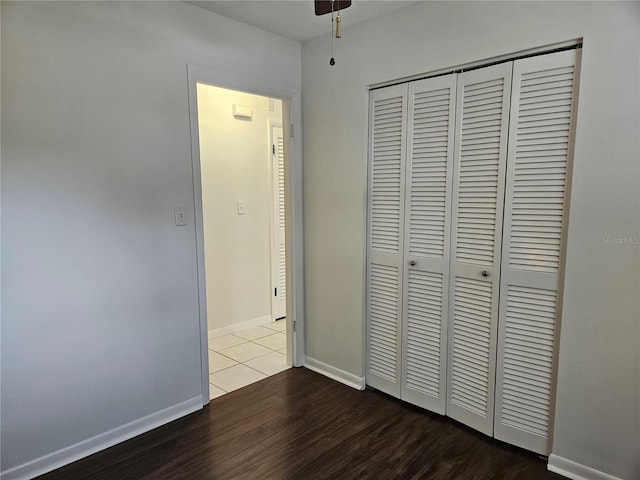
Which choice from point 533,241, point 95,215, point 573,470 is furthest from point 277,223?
point 573,470

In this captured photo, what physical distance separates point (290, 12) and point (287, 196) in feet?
3.93

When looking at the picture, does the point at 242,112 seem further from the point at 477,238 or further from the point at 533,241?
the point at 533,241

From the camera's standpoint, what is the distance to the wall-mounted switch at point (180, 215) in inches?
91.2

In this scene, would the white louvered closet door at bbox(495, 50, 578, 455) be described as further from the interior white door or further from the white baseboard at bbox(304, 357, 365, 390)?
the interior white door

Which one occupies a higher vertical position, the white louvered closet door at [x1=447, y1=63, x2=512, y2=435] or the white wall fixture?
the white wall fixture

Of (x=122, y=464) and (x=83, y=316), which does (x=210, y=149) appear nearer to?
(x=83, y=316)

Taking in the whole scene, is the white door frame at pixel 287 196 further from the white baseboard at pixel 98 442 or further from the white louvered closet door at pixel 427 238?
the white louvered closet door at pixel 427 238

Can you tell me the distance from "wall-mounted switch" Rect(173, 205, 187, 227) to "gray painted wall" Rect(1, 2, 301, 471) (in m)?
0.03

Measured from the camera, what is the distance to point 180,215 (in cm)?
233

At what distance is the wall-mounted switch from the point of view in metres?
2.32

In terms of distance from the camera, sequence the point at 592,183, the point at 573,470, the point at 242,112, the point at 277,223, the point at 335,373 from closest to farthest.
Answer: the point at 592,183 < the point at 573,470 < the point at 335,373 < the point at 242,112 < the point at 277,223

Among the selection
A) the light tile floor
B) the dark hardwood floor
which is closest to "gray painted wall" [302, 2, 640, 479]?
the dark hardwood floor

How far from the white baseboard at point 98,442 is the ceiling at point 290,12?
2355mm

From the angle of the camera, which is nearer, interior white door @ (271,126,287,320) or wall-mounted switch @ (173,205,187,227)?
wall-mounted switch @ (173,205,187,227)
